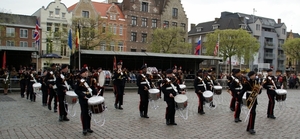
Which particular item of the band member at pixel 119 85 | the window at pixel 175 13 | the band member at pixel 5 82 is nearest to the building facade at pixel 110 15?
the window at pixel 175 13

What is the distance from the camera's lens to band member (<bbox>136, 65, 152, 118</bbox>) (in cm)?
1241

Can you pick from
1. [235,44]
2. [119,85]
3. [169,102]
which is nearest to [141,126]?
[169,102]

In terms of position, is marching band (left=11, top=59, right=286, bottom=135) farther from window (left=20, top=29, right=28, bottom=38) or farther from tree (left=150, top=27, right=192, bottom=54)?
window (left=20, top=29, right=28, bottom=38)

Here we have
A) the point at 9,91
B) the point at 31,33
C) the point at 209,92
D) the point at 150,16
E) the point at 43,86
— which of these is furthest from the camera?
the point at 150,16

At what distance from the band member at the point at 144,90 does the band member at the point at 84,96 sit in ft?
11.3

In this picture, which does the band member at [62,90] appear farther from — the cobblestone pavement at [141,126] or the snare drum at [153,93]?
the snare drum at [153,93]

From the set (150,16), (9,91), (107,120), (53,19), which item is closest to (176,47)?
(150,16)

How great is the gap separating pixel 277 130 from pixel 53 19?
50523mm

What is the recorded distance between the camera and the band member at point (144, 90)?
12414 mm

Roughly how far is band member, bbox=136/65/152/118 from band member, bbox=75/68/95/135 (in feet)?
11.3

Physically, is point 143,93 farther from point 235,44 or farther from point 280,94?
point 235,44

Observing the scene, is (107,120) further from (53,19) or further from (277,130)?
(53,19)

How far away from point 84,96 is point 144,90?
3.93 meters

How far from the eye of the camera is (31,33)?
54.0m
